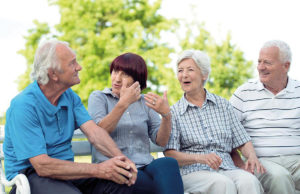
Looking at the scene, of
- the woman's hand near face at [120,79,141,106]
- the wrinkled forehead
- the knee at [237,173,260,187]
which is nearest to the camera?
the woman's hand near face at [120,79,141,106]

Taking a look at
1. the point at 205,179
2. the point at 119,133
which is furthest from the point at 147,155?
Answer: the point at 205,179

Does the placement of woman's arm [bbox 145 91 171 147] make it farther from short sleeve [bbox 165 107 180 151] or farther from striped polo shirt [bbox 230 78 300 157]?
striped polo shirt [bbox 230 78 300 157]

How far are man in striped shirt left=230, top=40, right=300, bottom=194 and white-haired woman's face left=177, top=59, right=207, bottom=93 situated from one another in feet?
1.74

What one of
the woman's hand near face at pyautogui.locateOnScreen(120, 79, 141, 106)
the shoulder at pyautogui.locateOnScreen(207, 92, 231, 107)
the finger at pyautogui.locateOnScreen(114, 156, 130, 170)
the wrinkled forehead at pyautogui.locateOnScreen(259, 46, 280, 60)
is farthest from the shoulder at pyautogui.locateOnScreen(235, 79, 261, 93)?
the finger at pyautogui.locateOnScreen(114, 156, 130, 170)

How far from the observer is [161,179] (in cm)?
221

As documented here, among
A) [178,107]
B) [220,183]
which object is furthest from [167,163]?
[178,107]

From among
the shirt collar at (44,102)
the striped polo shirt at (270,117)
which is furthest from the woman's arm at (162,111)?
the striped polo shirt at (270,117)

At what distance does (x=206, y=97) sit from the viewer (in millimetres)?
2838

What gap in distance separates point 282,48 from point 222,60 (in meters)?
14.1

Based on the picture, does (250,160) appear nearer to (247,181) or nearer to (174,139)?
(247,181)

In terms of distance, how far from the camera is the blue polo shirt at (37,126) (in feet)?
6.54

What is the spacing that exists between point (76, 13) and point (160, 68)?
4.21 m

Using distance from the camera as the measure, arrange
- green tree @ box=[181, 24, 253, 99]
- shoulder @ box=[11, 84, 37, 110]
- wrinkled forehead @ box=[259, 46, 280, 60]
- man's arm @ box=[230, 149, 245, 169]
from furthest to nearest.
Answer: green tree @ box=[181, 24, 253, 99]
wrinkled forehead @ box=[259, 46, 280, 60]
man's arm @ box=[230, 149, 245, 169]
shoulder @ box=[11, 84, 37, 110]

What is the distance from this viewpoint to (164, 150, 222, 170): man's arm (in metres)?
2.46
